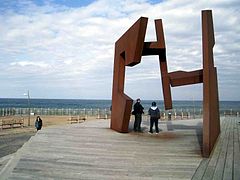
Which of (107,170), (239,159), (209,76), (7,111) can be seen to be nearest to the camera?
(107,170)

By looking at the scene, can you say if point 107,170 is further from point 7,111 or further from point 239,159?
point 7,111

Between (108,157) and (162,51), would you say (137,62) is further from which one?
(108,157)

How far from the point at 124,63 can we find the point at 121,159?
20.6 feet

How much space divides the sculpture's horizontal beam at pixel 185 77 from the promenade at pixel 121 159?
196cm

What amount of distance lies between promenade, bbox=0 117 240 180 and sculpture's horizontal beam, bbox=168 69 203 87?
1.96 m

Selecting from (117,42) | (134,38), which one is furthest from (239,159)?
(117,42)

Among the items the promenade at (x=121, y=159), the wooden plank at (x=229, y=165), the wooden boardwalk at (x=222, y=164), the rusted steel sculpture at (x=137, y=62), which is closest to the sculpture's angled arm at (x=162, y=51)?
the rusted steel sculpture at (x=137, y=62)

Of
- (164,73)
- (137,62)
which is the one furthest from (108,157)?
(164,73)

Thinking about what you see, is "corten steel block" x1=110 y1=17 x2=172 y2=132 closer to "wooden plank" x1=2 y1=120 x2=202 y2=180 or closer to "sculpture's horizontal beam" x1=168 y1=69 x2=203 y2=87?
"sculpture's horizontal beam" x1=168 y1=69 x2=203 y2=87

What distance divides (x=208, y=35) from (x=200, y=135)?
441 cm

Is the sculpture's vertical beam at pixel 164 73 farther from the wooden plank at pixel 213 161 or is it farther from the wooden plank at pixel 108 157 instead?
the wooden plank at pixel 213 161

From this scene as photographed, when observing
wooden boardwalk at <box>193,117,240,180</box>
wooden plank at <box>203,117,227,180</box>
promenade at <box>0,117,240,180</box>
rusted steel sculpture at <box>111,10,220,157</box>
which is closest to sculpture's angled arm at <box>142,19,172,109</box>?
rusted steel sculpture at <box>111,10,220,157</box>

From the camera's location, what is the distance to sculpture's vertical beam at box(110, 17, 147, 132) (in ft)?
36.8

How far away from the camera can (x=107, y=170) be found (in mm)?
7328
